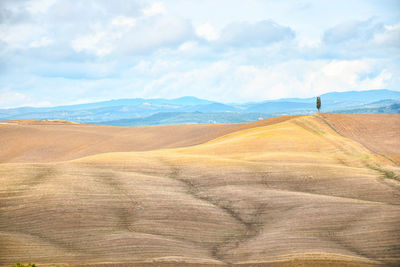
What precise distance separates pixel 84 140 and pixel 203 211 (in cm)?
7259

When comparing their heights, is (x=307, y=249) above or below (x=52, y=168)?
below

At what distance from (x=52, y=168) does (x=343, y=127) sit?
197 feet

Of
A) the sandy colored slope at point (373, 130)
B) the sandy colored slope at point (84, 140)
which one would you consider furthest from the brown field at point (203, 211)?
the sandy colored slope at point (84, 140)

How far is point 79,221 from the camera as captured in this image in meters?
25.2

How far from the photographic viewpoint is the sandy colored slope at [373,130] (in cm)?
6273

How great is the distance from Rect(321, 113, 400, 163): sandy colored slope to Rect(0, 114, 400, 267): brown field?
1074cm

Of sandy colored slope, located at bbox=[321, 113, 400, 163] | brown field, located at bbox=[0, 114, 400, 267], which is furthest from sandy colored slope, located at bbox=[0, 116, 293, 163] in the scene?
brown field, located at bbox=[0, 114, 400, 267]

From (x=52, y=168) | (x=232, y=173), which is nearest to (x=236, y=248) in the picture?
(x=232, y=173)

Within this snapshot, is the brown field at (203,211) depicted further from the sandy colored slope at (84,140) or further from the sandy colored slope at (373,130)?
the sandy colored slope at (84,140)

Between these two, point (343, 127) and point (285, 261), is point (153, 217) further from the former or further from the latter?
point (343, 127)

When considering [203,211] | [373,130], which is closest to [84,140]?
[373,130]

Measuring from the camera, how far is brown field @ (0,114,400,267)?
68.0ft

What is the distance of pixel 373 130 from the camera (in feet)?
257

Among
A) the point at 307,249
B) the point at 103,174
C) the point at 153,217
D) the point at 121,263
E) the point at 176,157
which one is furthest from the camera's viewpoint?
the point at 176,157
